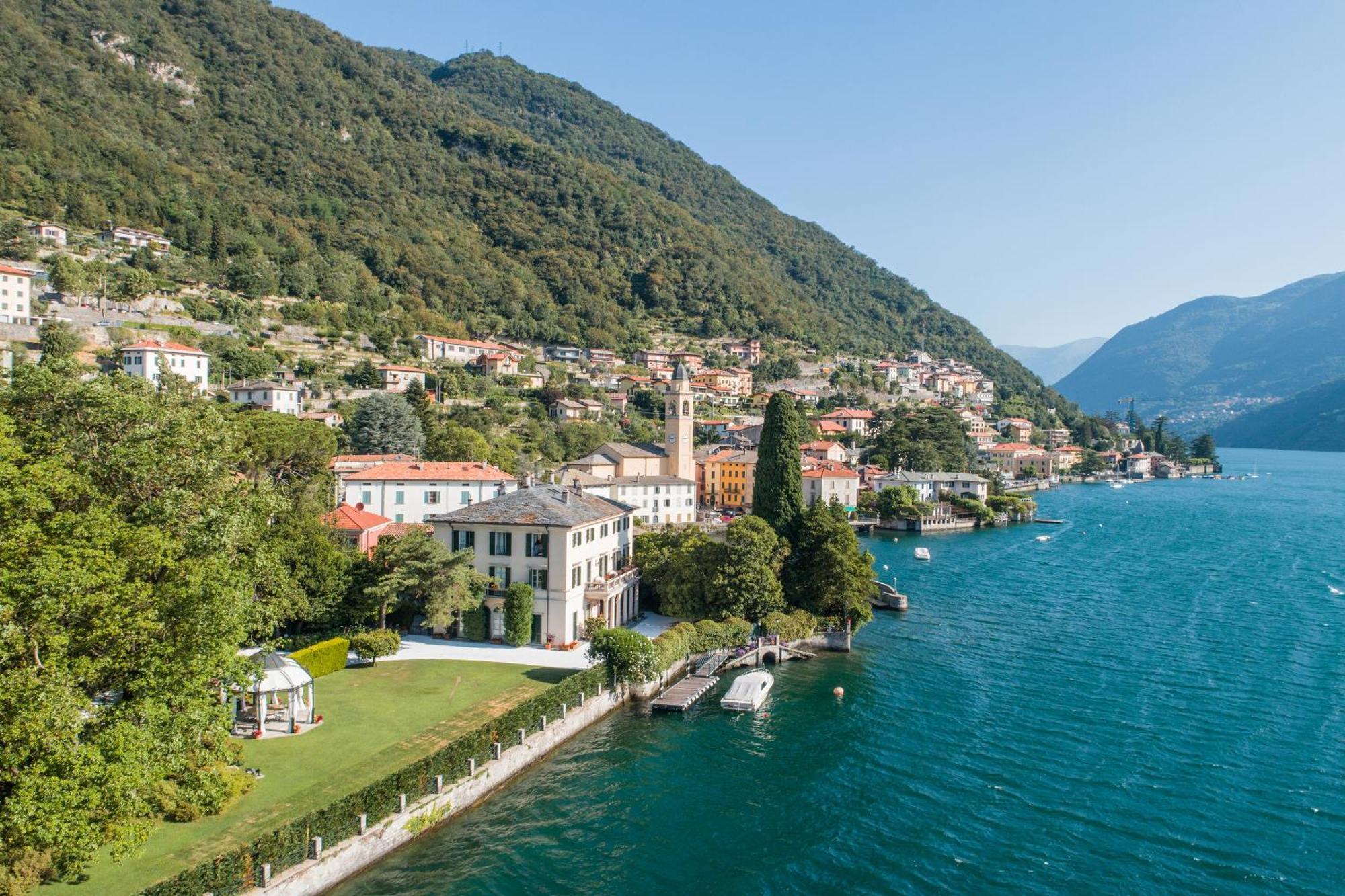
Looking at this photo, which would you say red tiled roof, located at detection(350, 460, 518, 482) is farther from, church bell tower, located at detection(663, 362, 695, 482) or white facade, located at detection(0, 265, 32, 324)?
white facade, located at detection(0, 265, 32, 324)

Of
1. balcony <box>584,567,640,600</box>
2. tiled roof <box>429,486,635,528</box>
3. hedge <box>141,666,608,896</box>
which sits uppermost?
tiled roof <box>429,486,635,528</box>

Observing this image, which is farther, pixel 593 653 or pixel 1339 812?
pixel 593 653

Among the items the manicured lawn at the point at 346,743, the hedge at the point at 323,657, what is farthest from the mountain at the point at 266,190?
the manicured lawn at the point at 346,743

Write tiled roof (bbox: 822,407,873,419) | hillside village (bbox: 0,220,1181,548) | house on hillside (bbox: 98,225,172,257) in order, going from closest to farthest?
hillside village (bbox: 0,220,1181,548) < house on hillside (bbox: 98,225,172,257) < tiled roof (bbox: 822,407,873,419)

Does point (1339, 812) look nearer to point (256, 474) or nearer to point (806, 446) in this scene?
point (256, 474)

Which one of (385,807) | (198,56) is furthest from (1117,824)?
(198,56)

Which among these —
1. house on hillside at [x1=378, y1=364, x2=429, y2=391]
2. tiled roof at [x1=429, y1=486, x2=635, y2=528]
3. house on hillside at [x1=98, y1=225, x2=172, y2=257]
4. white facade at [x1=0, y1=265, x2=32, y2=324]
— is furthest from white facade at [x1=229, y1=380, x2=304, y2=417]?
tiled roof at [x1=429, y1=486, x2=635, y2=528]
